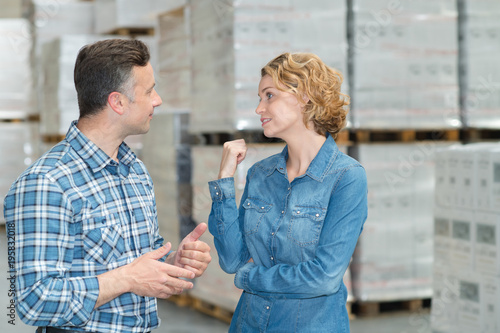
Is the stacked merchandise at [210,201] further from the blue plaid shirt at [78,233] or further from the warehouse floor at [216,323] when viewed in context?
the blue plaid shirt at [78,233]

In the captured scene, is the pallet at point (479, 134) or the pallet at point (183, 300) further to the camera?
the pallet at point (183, 300)

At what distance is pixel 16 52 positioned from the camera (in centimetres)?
850

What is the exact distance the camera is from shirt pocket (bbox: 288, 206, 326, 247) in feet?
6.90

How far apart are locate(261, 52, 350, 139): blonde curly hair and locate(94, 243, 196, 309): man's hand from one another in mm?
679

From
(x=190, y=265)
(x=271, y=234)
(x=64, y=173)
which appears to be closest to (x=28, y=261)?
(x=64, y=173)

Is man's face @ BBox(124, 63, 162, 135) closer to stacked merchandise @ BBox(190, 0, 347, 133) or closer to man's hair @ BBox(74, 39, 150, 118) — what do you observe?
man's hair @ BBox(74, 39, 150, 118)

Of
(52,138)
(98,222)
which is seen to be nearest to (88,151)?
(98,222)

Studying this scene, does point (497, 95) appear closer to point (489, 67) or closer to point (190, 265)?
point (489, 67)

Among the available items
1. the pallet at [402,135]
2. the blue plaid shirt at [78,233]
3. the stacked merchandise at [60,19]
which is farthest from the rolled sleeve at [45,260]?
the stacked merchandise at [60,19]

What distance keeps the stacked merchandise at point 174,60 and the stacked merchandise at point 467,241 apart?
7.80 feet

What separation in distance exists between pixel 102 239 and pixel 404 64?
3.78 meters

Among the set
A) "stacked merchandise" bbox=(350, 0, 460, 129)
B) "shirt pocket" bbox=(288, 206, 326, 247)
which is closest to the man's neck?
"shirt pocket" bbox=(288, 206, 326, 247)

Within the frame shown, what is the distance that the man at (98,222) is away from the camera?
5.92 feet

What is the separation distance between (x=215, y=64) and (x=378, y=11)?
136cm
